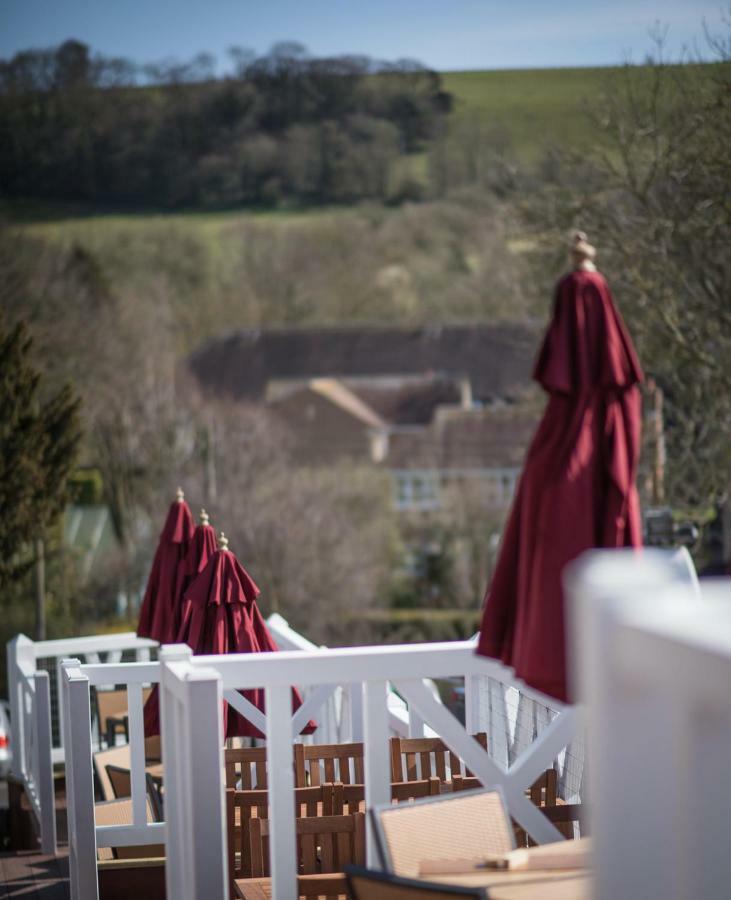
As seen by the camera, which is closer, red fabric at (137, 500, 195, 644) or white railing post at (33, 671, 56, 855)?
red fabric at (137, 500, 195, 644)

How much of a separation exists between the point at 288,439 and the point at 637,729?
40266 mm

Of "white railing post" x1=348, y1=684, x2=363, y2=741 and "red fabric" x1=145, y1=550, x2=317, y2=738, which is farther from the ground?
"red fabric" x1=145, y1=550, x2=317, y2=738

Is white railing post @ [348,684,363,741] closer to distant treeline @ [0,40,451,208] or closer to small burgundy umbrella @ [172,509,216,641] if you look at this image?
small burgundy umbrella @ [172,509,216,641]

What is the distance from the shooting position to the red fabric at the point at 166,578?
664 centimetres

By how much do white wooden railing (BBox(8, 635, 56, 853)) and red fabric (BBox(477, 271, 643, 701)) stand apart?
4.69 meters

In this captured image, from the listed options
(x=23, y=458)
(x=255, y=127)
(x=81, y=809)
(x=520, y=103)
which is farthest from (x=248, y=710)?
(x=255, y=127)

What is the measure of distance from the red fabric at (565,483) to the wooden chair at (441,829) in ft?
1.45

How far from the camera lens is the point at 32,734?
7922 millimetres

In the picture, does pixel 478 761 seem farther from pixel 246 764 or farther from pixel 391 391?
pixel 391 391

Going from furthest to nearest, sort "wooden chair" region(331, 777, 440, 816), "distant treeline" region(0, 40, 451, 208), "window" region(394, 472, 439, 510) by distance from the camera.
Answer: "distant treeline" region(0, 40, 451, 208), "window" region(394, 472, 439, 510), "wooden chair" region(331, 777, 440, 816)

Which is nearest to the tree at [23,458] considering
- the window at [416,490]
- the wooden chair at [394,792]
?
the wooden chair at [394,792]

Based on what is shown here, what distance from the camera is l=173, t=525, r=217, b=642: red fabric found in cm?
641

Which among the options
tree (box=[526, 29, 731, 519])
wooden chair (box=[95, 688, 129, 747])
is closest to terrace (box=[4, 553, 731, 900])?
wooden chair (box=[95, 688, 129, 747])

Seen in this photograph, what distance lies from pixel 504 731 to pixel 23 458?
33.2ft
